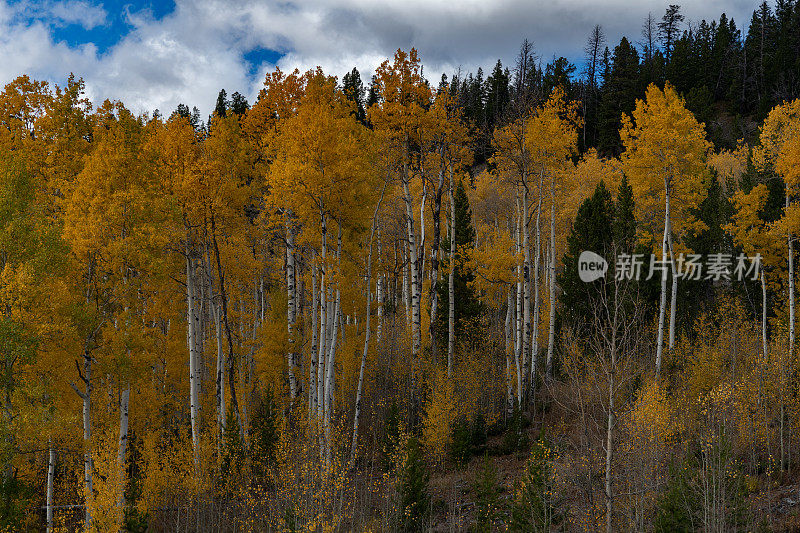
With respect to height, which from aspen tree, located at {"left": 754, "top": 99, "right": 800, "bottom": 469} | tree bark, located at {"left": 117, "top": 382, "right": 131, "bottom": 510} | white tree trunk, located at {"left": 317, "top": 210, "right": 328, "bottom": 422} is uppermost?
aspen tree, located at {"left": 754, "top": 99, "right": 800, "bottom": 469}

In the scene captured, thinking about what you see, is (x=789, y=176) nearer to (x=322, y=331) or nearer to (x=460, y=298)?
A: (x=460, y=298)

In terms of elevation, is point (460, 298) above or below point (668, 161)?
below

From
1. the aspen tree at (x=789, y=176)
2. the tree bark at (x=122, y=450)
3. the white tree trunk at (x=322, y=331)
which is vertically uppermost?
the aspen tree at (x=789, y=176)

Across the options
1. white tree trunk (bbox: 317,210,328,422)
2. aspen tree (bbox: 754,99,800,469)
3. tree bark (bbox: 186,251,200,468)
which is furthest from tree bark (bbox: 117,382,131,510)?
aspen tree (bbox: 754,99,800,469)

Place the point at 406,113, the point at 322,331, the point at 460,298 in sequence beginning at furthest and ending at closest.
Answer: the point at 460,298
the point at 406,113
the point at 322,331

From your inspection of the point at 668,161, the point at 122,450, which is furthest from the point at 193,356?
the point at 668,161

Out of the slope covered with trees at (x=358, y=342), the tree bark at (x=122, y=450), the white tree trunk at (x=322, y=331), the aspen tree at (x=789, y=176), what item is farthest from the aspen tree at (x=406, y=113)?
the aspen tree at (x=789, y=176)

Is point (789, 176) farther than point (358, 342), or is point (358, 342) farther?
point (358, 342)

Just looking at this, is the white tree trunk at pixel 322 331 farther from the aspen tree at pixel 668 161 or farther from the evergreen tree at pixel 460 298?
the aspen tree at pixel 668 161

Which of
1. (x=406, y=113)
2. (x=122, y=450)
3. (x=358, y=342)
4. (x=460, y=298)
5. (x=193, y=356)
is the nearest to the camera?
(x=122, y=450)

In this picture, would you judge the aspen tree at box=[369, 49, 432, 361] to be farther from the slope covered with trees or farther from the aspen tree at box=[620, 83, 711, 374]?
the aspen tree at box=[620, 83, 711, 374]

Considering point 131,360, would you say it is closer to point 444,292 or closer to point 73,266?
point 73,266

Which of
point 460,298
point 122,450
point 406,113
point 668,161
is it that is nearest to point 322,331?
point 122,450

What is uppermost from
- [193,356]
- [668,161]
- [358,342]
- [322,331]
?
[668,161]
